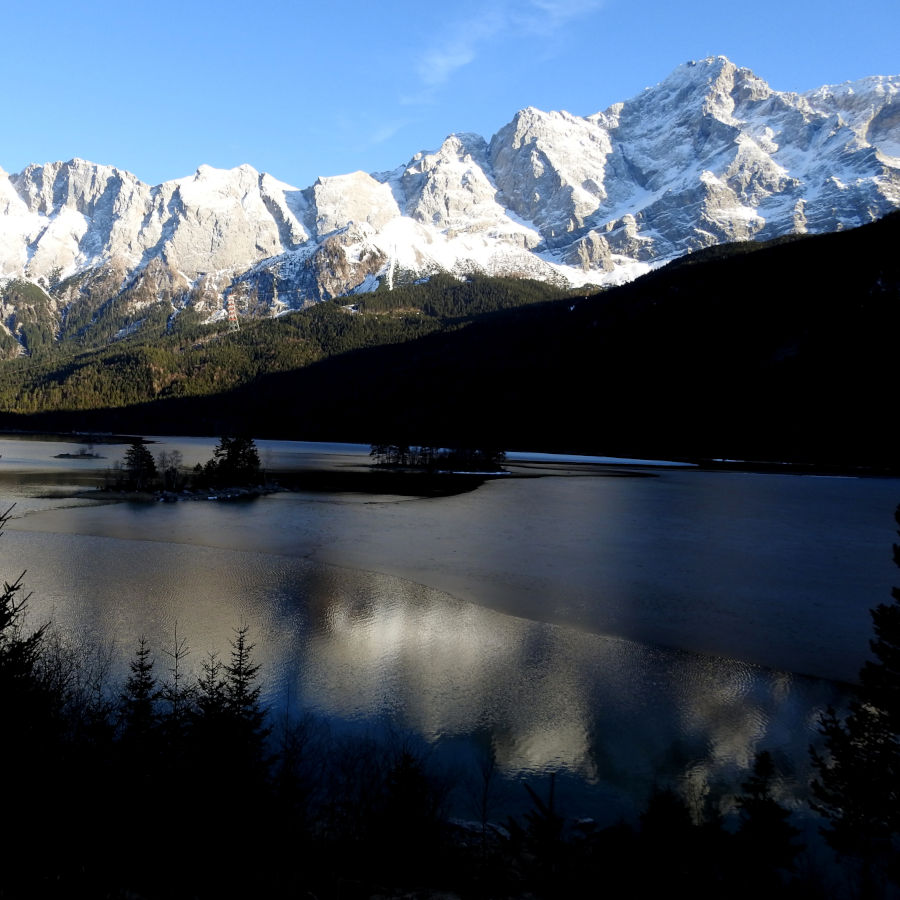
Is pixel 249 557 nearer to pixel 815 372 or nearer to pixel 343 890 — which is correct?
pixel 343 890

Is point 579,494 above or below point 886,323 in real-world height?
below

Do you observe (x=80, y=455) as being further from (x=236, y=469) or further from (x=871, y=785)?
(x=871, y=785)

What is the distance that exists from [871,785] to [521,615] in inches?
684

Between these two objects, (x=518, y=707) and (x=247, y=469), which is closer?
(x=518, y=707)

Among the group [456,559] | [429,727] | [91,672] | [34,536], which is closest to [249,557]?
[456,559]

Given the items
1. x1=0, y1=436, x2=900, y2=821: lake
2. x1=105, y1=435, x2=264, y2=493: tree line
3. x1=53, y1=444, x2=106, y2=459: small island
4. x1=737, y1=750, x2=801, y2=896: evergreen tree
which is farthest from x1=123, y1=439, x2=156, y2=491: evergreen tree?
x1=737, y1=750, x2=801, y2=896: evergreen tree

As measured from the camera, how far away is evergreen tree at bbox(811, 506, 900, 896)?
1311 centimetres

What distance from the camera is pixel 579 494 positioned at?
8194 cm

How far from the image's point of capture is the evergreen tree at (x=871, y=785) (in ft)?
43.0

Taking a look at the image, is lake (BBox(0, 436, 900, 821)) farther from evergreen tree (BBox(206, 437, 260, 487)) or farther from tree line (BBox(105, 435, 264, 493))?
evergreen tree (BBox(206, 437, 260, 487))

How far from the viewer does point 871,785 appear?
542 inches

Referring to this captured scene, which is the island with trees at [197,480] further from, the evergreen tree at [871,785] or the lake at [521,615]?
the evergreen tree at [871,785]

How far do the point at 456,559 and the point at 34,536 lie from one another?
31180 millimetres

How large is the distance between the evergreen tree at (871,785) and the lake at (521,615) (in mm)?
1587
